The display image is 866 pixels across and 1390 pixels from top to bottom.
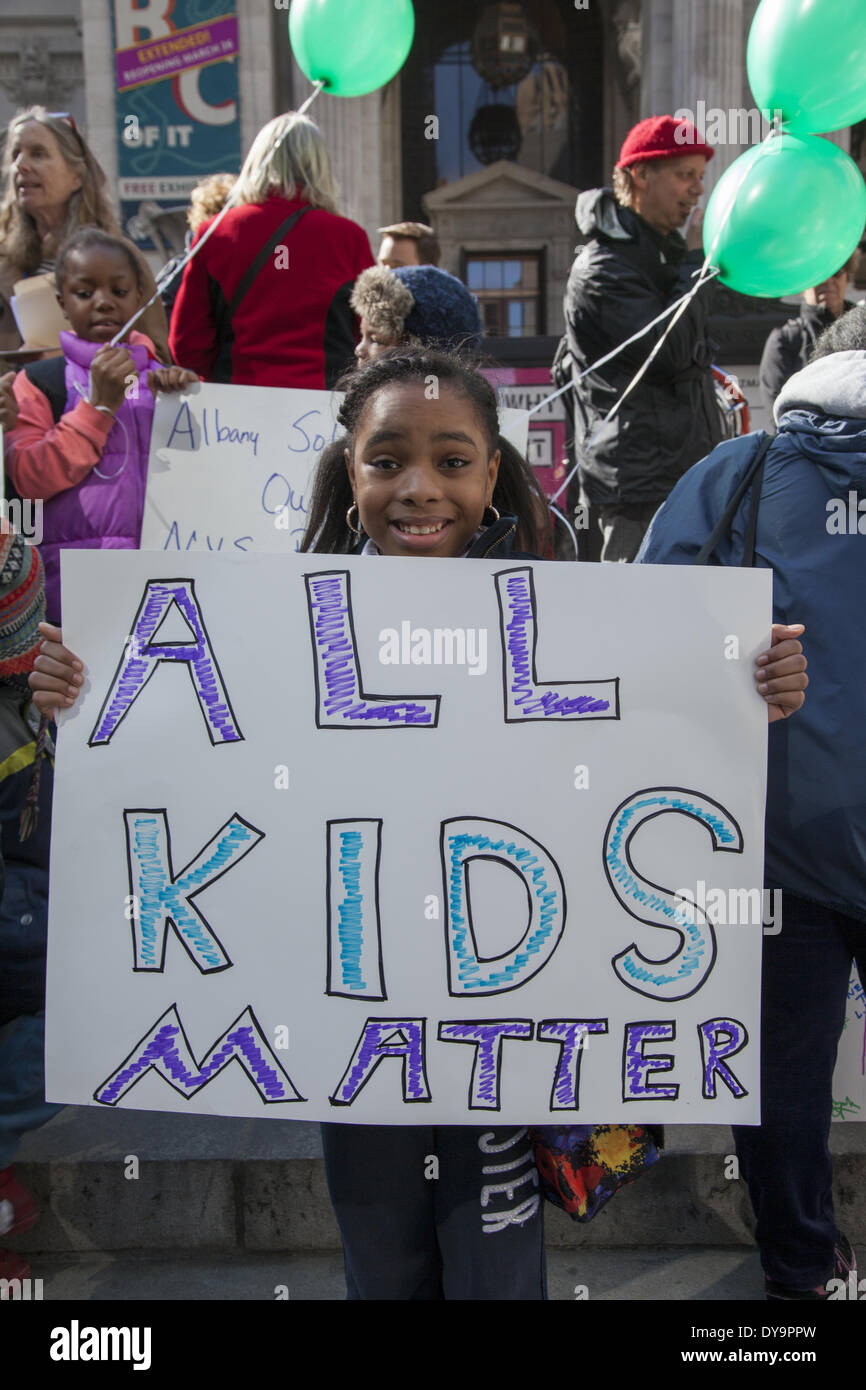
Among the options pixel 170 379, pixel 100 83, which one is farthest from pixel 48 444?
pixel 100 83

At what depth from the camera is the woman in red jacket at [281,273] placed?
10.4 feet

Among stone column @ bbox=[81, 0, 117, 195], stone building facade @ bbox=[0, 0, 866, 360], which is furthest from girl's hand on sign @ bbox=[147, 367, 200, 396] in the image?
stone building facade @ bbox=[0, 0, 866, 360]

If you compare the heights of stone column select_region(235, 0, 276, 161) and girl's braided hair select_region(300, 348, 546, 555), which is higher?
stone column select_region(235, 0, 276, 161)

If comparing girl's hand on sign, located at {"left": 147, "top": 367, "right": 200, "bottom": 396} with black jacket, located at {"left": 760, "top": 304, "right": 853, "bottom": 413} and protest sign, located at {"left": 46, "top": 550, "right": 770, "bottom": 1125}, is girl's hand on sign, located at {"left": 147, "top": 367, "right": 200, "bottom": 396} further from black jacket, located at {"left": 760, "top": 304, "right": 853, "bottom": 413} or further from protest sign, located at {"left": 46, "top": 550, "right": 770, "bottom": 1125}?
black jacket, located at {"left": 760, "top": 304, "right": 853, "bottom": 413}

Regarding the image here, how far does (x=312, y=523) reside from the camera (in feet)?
A: 6.14

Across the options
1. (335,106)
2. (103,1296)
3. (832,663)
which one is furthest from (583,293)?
(335,106)

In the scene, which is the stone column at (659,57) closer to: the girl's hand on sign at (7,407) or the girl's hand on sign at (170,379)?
the girl's hand on sign at (170,379)

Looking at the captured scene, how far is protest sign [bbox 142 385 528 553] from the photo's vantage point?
3096 mm

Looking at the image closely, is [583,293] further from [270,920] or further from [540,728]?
[270,920]

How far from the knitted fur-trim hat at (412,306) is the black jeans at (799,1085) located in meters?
1.55

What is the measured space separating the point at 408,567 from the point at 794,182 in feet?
6.69

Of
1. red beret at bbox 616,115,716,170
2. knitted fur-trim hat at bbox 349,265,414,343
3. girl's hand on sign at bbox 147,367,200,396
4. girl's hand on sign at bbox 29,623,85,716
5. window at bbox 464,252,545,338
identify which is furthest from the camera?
window at bbox 464,252,545,338

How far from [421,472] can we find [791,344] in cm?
390

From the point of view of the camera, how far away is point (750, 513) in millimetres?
1829
